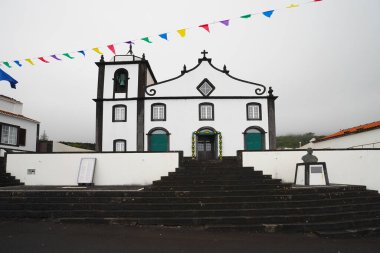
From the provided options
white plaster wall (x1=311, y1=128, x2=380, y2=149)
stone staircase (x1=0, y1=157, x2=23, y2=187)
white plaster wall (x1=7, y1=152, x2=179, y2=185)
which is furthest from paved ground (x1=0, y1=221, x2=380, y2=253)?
white plaster wall (x1=311, y1=128, x2=380, y2=149)

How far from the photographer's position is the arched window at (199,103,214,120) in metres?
18.6

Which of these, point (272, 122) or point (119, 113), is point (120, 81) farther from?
point (272, 122)

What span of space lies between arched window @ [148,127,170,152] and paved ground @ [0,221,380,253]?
34.5ft

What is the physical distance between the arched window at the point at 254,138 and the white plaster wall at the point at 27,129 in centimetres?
1452

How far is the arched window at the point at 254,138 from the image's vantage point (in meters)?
18.0

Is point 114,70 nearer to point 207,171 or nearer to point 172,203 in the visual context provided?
point 207,171

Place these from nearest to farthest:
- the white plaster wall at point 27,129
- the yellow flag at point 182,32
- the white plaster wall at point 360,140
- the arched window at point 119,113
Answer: the yellow flag at point 182,32
the white plaster wall at point 27,129
the arched window at point 119,113
the white plaster wall at point 360,140

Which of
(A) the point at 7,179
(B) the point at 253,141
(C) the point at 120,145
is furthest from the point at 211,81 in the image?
(A) the point at 7,179

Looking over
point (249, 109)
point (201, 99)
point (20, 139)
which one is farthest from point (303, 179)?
point (20, 139)

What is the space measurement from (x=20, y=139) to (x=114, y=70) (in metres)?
7.58

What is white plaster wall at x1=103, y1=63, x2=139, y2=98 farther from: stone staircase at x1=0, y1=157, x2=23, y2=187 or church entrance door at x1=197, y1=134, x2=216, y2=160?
stone staircase at x1=0, y1=157, x2=23, y2=187

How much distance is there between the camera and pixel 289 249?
5961mm

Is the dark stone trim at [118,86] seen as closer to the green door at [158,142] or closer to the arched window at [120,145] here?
the arched window at [120,145]

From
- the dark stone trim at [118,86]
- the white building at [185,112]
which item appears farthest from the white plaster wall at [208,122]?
the dark stone trim at [118,86]
